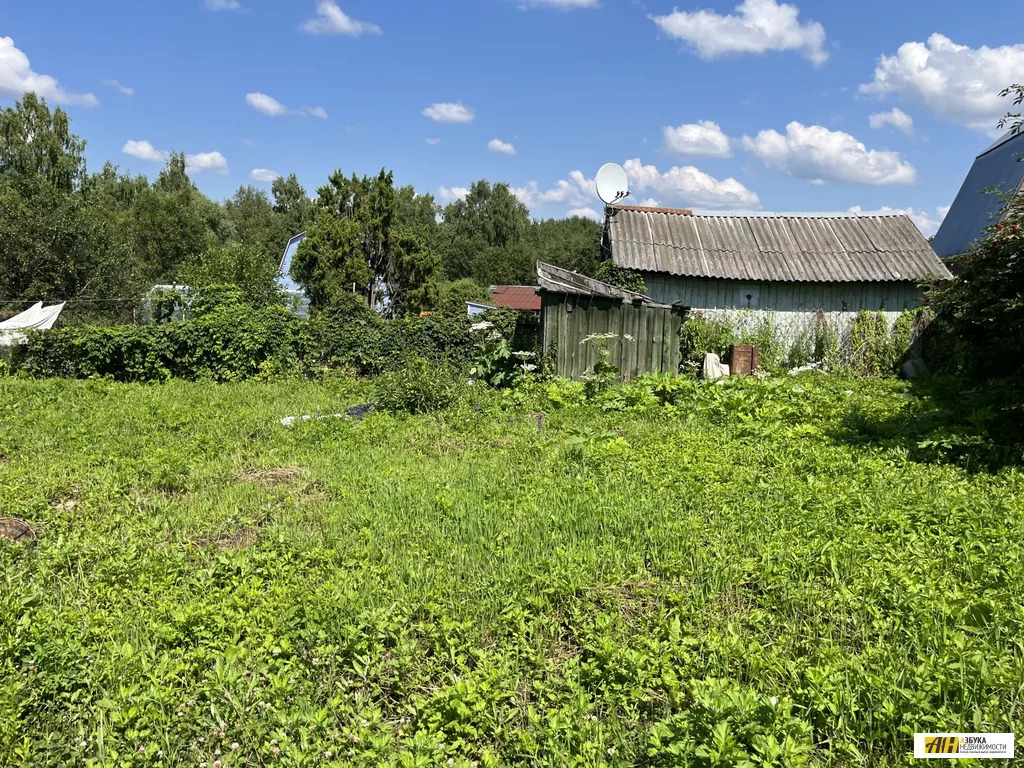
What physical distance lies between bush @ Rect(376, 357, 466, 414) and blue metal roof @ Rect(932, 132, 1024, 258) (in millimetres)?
15318

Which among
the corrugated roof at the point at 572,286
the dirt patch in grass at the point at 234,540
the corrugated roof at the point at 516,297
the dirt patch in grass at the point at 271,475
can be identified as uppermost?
the corrugated roof at the point at 516,297

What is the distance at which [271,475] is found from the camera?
6.32 meters

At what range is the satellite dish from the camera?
17.2 metres

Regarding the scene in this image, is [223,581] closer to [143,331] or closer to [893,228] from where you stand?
[143,331]

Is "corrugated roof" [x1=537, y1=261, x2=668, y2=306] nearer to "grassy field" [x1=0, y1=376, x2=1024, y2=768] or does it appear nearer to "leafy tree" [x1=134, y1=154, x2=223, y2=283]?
"grassy field" [x1=0, y1=376, x2=1024, y2=768]

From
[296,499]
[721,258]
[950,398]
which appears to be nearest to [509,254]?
[721,258]

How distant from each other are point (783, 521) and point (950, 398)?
6.61 metres

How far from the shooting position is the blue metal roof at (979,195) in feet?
57.1

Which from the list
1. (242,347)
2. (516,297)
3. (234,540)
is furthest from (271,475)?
(516,297)

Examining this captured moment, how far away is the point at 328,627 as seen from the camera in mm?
3400

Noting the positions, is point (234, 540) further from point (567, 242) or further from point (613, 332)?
point (567, 242)

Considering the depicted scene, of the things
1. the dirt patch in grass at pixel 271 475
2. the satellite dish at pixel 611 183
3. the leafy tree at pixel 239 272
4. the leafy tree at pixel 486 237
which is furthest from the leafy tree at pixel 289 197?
the dirt patch in grass at pixel 271 475

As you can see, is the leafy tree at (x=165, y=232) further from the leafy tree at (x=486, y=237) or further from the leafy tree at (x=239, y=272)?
the leafy tree at (x=486, y=237)

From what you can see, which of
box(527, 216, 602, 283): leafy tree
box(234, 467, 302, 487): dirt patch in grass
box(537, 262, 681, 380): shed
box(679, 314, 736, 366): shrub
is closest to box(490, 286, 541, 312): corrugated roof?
box(527, 216, 602, 283): leafy tree
